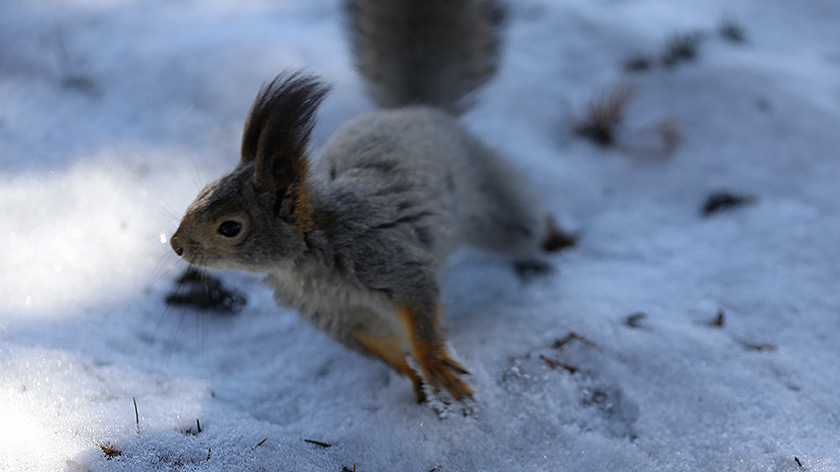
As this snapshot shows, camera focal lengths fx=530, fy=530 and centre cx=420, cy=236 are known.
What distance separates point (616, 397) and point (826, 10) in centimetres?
317

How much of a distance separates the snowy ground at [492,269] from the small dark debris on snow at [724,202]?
41mm

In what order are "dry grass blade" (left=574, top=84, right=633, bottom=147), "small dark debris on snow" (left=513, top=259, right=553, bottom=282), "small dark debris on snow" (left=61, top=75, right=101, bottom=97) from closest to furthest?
"small dark debris on snow" (left=513, top=259, right=553, bottom=282), "small dark debris on snow" (left=61, top=75, right=101, bottom=97), "dry grass blade" (left=574, top=84, right=633, bottom=147)

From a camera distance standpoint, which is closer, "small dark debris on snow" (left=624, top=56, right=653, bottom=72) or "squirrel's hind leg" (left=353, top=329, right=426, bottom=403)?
"squirrel's hind leg" (left=353, top=329, right=426, bottom=403)

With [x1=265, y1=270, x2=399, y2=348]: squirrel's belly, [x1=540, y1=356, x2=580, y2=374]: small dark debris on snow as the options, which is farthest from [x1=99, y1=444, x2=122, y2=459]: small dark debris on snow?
[x1=540, y1=356, x2=580, y2=374]: small dark debris on snow

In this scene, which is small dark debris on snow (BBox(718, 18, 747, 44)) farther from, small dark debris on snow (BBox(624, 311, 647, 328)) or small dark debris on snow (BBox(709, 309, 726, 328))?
small dark debris on snow (BBox(624, 311, 647, 328))

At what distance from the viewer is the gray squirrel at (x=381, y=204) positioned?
57.5 inches

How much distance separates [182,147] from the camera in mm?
2400

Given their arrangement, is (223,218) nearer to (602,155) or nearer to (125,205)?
(125,205)

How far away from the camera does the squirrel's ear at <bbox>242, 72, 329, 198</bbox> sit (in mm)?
1381

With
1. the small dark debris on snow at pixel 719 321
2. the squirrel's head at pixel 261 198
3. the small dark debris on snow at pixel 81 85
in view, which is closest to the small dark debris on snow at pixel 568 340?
the small dark debris on snow at pixel 719 321

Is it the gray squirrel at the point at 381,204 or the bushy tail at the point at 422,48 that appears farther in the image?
the bushy tail at the point at 422,48

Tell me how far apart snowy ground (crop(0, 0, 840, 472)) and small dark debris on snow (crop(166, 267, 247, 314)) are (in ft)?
0.14

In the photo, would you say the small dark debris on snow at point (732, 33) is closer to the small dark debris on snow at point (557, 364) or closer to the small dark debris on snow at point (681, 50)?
the small dark debris on snow at point (681, 50)

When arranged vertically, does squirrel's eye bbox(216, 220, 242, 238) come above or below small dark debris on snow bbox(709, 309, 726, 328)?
above
